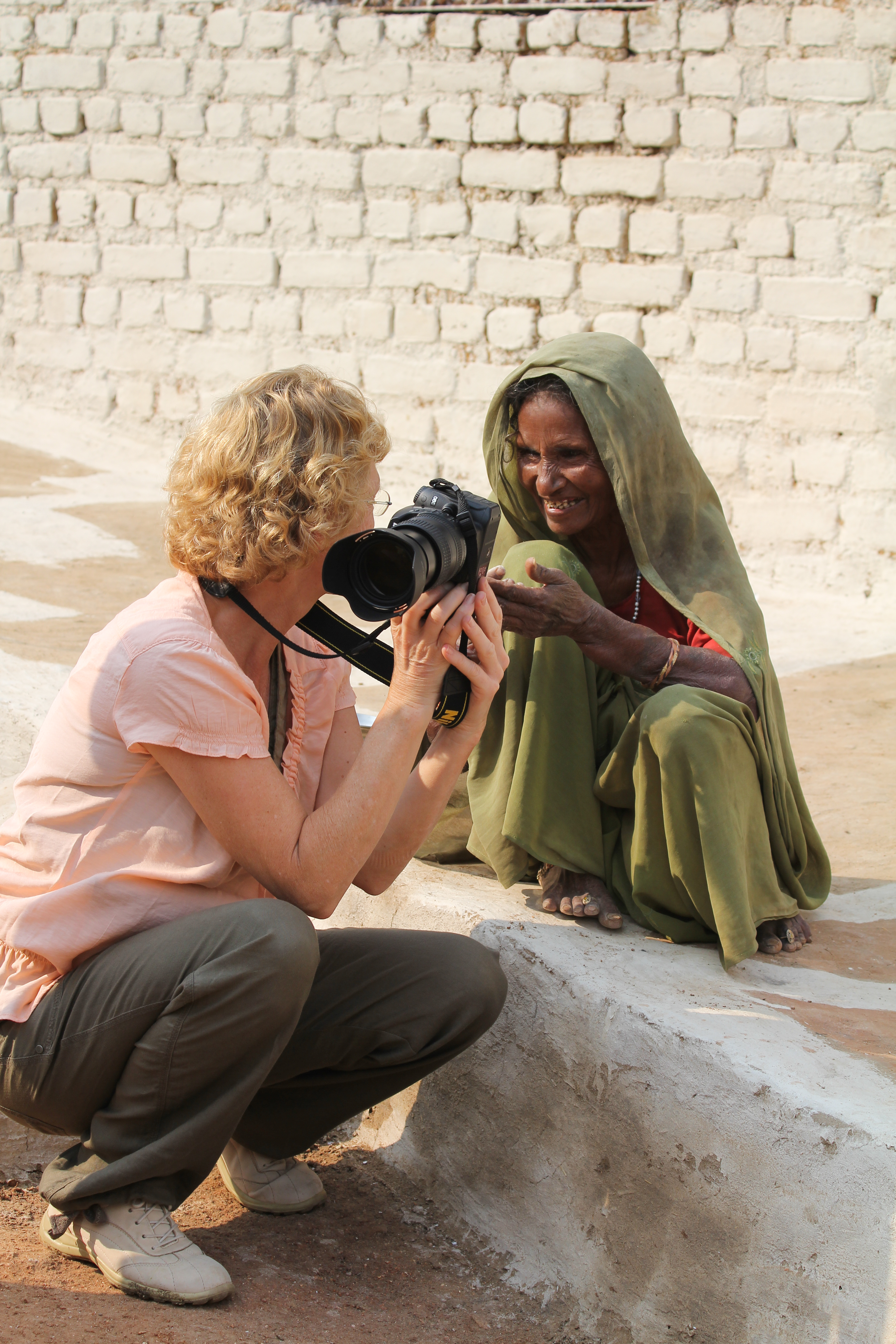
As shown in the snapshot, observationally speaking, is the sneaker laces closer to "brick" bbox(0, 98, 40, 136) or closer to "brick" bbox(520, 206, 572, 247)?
"brick" bbox(520, 206, 572, 247)

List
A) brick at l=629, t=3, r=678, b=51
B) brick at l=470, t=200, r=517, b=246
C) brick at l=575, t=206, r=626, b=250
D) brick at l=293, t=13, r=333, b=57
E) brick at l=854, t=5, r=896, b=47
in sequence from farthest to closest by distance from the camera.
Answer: brick at l=293, t=13, r=333, b=57 → brick at l=470, t=200, r=517, b=246 → brick at l=575, t=206, r=626, b=250 → brick at l=629, t=3, r=678, b=51 → brick at l=854, t=5, r=896, b=47

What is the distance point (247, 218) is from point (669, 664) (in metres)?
5.63

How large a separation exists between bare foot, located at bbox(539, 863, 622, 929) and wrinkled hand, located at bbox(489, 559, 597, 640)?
459 millimetres

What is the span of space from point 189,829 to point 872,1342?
3.70ft

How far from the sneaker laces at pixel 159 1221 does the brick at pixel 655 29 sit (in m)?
5.75

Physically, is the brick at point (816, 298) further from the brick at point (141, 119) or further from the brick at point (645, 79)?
the brick at point (141, 119)

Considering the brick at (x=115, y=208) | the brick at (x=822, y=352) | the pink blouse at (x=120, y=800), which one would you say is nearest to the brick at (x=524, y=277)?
the brick at (x=822, y=352)

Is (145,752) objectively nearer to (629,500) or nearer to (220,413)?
(220,413)

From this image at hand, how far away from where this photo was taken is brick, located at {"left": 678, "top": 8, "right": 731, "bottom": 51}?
5656mm

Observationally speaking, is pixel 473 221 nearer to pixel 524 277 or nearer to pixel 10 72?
pixel 524 277

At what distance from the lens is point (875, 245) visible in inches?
217

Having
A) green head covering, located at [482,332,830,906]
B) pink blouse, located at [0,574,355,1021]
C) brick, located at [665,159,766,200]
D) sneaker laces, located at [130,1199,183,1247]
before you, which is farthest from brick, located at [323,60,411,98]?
sneaker laces, located at [130,1199,183,1247]

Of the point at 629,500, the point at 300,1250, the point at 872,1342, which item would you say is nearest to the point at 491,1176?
the point at 300,1250

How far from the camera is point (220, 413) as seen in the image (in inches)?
68.4
